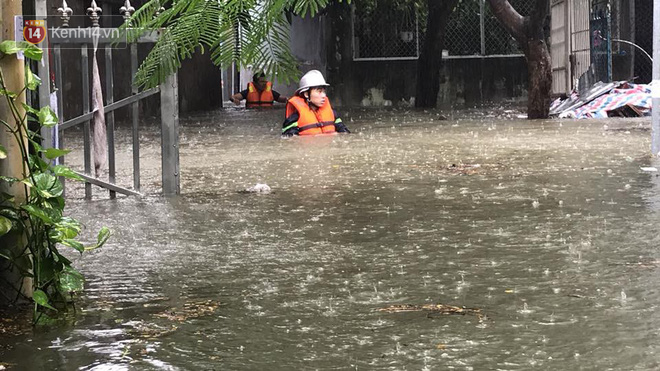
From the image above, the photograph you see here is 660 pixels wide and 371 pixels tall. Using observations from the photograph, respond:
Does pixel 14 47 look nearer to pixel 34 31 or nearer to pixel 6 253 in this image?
pixel 34 31

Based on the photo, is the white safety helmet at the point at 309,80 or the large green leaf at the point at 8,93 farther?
the large green leaf at the point at 8,93

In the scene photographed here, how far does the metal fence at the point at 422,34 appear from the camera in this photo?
26.3 meters

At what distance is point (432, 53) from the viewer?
2372cm

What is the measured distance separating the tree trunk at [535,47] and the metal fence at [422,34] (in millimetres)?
7529

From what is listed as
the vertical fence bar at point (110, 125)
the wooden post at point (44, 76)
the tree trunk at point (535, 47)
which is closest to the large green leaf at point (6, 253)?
the wooden post at point (44, 76)

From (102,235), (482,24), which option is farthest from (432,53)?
(102,235)

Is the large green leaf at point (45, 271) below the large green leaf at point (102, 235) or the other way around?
below

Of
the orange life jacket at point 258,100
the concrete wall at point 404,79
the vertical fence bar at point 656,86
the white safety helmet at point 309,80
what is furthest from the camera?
the concrete wall at point 404,79

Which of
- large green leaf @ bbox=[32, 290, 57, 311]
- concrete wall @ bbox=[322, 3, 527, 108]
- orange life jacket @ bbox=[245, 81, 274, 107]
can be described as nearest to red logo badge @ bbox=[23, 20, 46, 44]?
large green leaf @ bbox=[32, 290, 57, 311]

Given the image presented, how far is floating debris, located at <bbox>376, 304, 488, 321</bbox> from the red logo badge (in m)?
1.85

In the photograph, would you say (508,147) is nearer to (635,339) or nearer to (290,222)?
(290,222)

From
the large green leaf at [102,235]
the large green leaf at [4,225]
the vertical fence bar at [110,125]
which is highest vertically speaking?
the vertical fence bar at [110,125]

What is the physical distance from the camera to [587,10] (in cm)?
2053

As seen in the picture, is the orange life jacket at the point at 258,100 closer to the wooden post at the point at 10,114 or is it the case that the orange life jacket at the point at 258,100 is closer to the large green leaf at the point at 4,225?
the wooden post at the point at 10,114
